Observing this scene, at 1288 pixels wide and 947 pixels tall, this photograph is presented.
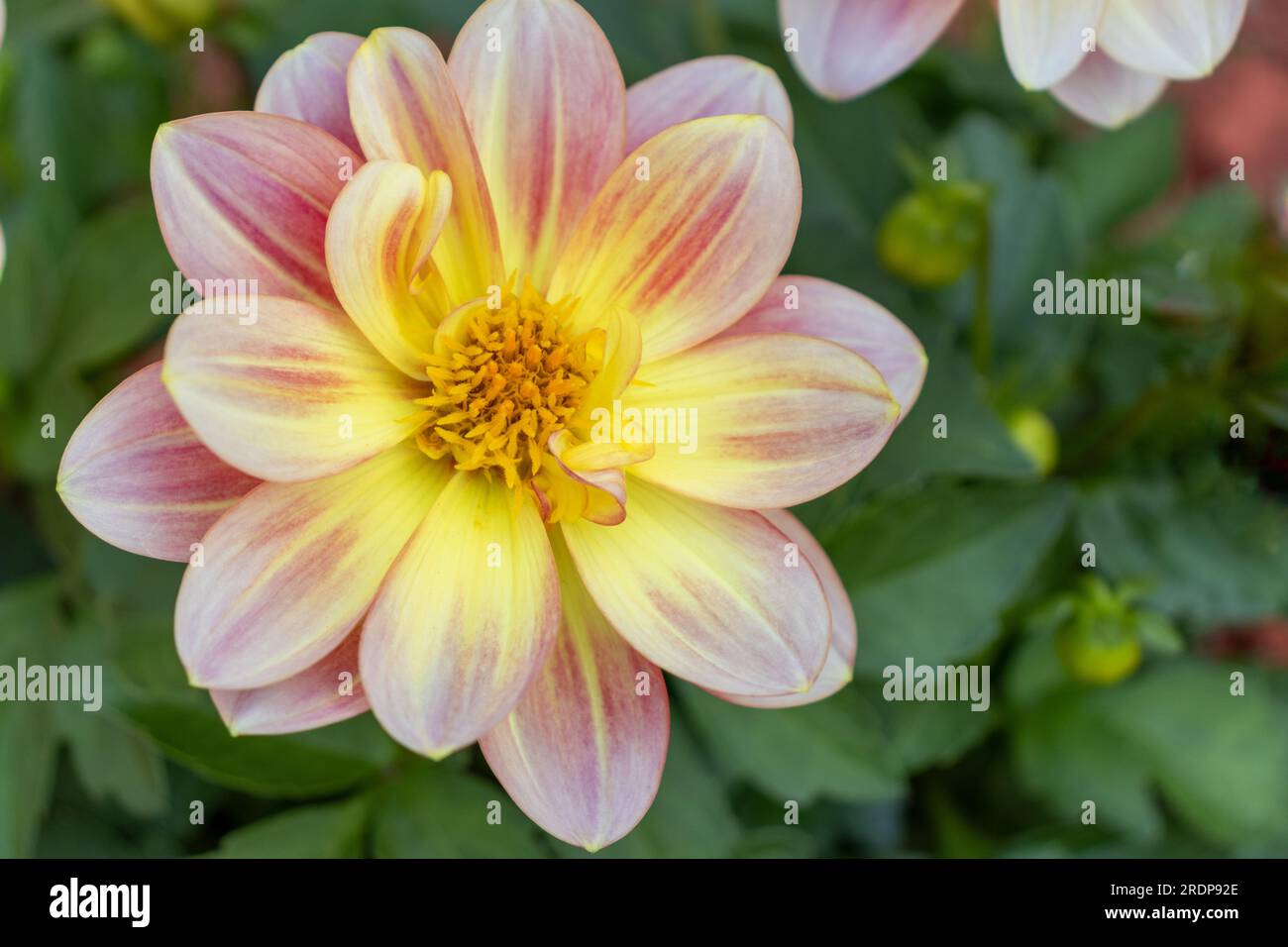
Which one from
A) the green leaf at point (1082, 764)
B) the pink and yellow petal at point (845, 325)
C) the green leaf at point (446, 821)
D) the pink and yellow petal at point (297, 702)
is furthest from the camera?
the green leaf at point (1082, 764)

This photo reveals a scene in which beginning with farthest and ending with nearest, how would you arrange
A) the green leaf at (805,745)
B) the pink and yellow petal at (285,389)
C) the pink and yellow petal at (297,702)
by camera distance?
1. the green leaf at (805,745)
2. the pink and yellow petal at (297,702)
3. the pink and yellow petal at (285,389)

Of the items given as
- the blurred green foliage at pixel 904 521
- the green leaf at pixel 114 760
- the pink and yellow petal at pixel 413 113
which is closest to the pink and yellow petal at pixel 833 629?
the blurred green foliage at pixel 904 521

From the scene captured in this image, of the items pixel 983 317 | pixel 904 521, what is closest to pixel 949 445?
pixel 904 521

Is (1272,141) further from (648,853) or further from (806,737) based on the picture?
(648,853)

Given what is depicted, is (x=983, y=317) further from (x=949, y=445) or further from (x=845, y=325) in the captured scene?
(x=845, y=325)

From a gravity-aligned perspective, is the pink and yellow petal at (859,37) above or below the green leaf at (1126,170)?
below

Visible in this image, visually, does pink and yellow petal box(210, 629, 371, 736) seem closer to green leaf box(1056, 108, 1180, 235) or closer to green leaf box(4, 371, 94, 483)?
green leaf box(4, 371, 94, 483)

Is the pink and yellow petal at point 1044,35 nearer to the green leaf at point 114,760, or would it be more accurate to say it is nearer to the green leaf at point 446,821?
the green leaf at point 446,821

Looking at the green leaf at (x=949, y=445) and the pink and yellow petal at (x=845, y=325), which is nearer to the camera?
the pink and yellow petal at (x=845, y=325)
